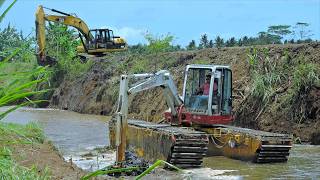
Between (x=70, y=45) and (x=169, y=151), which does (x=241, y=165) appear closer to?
(x=169, y=151)

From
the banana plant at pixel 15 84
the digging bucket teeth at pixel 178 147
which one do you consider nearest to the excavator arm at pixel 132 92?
the digging bucket teeth at pixel 178 147

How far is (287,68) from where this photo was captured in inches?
888

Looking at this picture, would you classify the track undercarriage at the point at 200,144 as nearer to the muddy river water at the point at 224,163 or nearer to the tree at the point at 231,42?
the muddy river water at the point at 224,163

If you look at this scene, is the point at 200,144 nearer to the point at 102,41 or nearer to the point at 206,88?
the point at 206,88

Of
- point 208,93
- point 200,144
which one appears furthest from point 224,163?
point 208,93

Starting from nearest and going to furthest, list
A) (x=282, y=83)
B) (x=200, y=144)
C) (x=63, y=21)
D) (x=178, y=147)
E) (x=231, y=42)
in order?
(x=178, y=147) → (x=200, y=144) → (x=282, y=83) → (x=63, y=21) → (x=231, y=42)

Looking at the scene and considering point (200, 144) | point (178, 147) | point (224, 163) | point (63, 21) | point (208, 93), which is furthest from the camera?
point (63, 21)

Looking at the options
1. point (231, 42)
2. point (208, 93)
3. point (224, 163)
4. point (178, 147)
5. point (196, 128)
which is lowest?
point (224, 163)

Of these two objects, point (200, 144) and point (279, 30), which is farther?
point (279, 30)

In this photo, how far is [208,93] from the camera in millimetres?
14992

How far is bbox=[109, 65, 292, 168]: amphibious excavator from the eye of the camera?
42.9 ft

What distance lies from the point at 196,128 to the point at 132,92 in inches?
115

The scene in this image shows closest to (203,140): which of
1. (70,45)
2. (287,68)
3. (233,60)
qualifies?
(287,68)

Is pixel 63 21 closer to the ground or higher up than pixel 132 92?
higher up
